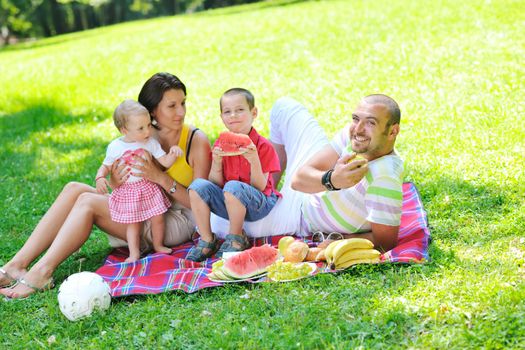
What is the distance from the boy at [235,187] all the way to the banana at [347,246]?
76 centimetres

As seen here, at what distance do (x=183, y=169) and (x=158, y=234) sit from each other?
50 centimetres

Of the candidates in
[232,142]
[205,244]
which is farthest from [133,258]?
[232,142]

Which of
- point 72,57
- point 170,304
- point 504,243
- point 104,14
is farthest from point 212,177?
point 104,14

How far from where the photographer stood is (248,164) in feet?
15.6

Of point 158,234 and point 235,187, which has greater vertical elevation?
point 235,187

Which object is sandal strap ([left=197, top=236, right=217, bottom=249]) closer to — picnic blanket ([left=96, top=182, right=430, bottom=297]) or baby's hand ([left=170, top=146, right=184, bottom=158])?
picnic blanket ([left=96, top=182, right=430, bottom=297])

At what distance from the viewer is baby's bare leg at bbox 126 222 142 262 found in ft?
15.8

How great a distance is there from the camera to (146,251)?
16.4 ft

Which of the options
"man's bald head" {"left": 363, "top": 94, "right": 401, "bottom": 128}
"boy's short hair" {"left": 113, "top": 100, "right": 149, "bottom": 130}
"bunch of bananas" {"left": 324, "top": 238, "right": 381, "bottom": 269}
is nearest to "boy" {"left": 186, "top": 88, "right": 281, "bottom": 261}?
"boy's short hair" {"left": 113, "top": 100, "right": 149, "bottom": 130}

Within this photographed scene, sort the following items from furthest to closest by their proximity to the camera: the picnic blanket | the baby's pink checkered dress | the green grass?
1. the baby's pink checkered dress
2. the picnic blanket
3. the green grass

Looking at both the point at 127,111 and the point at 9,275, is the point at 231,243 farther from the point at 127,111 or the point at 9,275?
the point at 9,275

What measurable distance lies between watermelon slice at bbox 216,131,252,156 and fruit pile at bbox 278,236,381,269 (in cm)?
72

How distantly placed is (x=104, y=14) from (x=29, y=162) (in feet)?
125

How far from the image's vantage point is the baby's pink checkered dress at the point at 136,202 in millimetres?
4719
